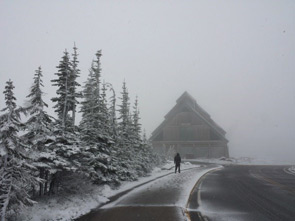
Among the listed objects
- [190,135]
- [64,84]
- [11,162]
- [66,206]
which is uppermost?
[64,84]

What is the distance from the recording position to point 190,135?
2072 inches

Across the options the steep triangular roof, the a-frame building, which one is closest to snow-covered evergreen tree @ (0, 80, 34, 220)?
the a-frame building

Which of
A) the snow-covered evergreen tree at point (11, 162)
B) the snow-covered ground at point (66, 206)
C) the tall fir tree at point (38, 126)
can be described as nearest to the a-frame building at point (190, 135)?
the snow-covered ground at point (66, 206)

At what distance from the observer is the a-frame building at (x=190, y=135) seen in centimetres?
5116

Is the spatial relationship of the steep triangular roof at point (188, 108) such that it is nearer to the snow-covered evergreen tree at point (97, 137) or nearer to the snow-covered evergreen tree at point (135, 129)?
the snow-covered evergreen tree at point (135, 129)

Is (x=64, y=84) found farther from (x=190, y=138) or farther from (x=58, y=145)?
(x=190, y=138)

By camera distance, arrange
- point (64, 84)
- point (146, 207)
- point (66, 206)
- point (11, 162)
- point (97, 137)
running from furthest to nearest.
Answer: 1. point (97, 137)
2. point (64, 84)
3. point (146, 207)
4. point (66, 206)
5. point (11, 162)

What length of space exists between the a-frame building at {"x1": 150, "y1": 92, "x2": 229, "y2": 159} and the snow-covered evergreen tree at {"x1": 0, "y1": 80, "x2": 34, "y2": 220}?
44.8 meters

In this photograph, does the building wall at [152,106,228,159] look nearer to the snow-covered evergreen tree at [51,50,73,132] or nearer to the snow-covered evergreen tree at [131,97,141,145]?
the snow-covered evergreen tree at [131,97,141,145]

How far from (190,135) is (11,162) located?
48.4m

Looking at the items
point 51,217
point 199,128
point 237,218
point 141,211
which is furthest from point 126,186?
point 199,128

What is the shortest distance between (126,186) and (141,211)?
6455 millimetres

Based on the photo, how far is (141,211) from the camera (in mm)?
8641

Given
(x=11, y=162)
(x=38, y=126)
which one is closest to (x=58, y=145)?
(x=38, y=126)
